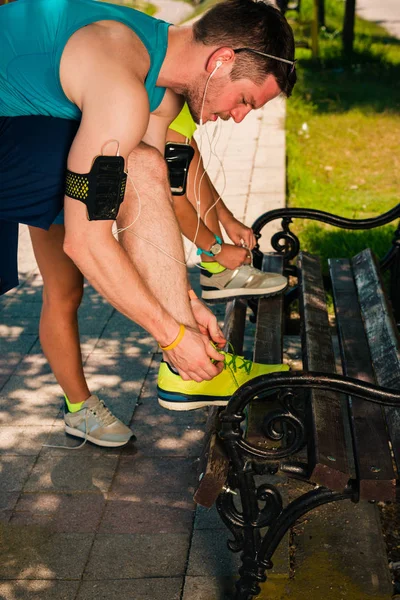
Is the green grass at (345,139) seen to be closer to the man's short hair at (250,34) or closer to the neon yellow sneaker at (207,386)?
the neon yellow sneaker at (207,386)

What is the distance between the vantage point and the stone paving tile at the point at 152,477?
3.46 m

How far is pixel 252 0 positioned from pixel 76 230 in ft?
3.09

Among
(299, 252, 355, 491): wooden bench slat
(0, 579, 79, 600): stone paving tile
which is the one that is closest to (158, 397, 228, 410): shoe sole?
(299, 252, 355, 491): wooden bench slat

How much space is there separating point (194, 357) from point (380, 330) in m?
0.89

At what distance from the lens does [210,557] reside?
3.04 m

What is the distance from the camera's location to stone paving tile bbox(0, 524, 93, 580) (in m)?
3.02

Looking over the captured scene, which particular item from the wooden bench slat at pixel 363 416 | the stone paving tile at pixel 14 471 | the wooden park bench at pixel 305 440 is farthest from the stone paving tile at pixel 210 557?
the stone paving tile at pixel 14 471

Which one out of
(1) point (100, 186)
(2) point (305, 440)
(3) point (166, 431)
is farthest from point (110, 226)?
(3) point (166, 431)

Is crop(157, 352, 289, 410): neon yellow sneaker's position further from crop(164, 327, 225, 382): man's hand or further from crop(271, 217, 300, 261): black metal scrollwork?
crop(271, 217, 300, 261): black metal scrollwork

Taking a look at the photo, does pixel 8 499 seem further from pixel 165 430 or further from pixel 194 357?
pixel 194 357

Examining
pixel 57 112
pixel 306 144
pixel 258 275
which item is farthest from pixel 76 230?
pixel 306 144

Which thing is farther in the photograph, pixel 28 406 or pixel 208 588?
pixel 28 406

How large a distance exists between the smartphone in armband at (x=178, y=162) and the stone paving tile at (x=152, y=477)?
3.85ft

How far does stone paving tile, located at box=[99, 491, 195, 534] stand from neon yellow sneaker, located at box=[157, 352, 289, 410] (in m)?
0.41
